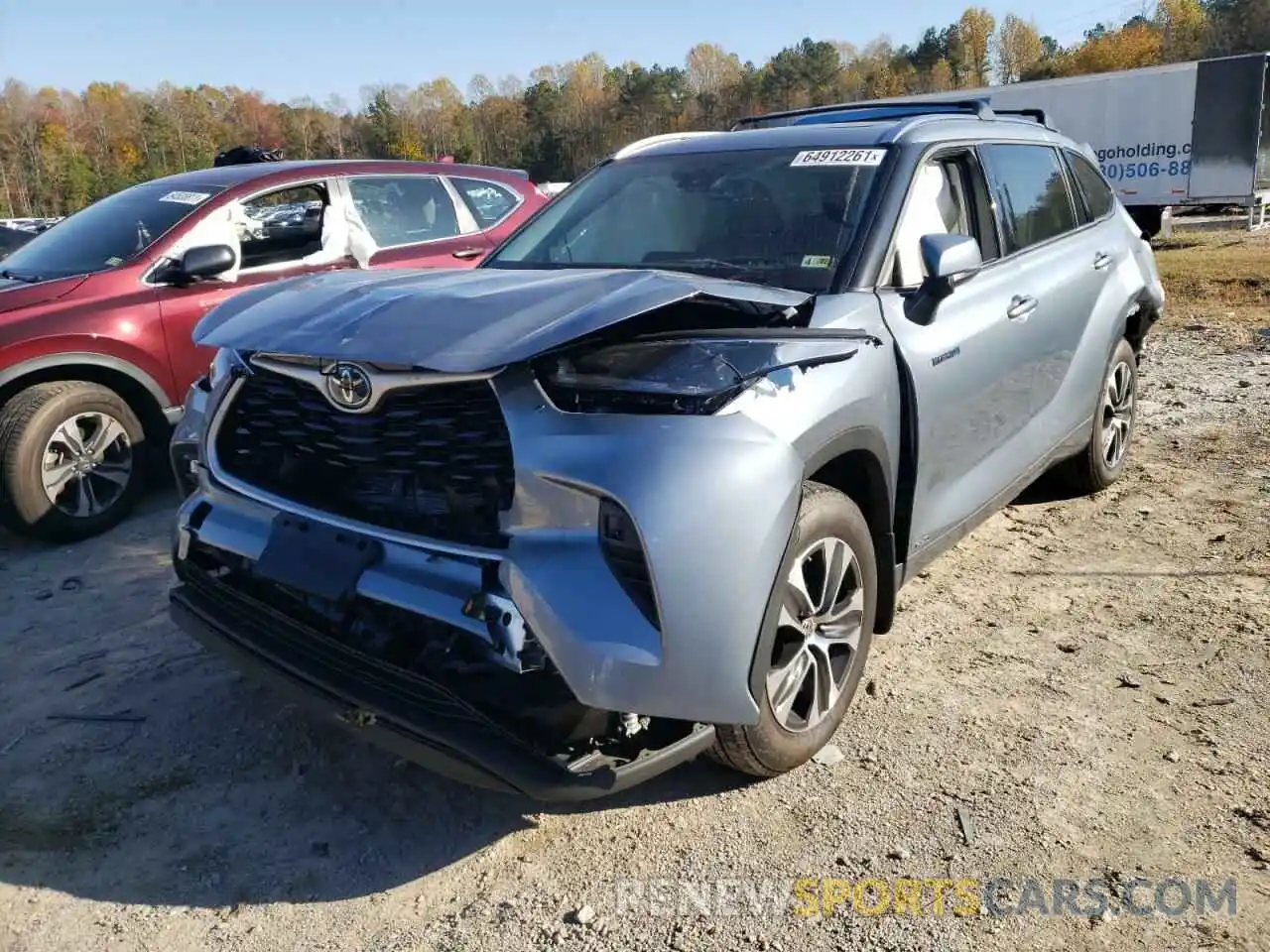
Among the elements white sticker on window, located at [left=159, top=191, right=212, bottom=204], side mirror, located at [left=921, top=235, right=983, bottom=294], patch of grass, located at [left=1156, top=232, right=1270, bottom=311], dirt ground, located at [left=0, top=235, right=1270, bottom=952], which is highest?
white sticker on window, located at [left=159, top=191, right=212, bottom=204]

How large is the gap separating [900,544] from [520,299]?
1.51 meters

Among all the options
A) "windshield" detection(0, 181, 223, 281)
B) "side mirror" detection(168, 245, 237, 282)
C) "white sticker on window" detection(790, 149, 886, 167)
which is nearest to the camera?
"white sticker on window" detection(790, 149, 886, 167)

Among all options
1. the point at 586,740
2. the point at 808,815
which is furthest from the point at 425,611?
the point at 808,815

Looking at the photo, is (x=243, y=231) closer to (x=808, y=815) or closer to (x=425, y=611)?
(x=425, y=611)

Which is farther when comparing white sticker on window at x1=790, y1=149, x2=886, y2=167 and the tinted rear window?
the tinted rear window

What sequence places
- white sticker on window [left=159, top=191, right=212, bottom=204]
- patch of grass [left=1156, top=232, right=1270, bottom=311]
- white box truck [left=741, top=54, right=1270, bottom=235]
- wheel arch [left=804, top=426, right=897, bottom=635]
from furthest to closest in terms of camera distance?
white box truck [left=741, top=54, right=1270, bottom=235] < patch of grass [left=1156, top=232, right=1270, bottom=311] < white sticker on window [left=159, top=191, right=212, bottom=204] < wheel arch [left=804, top=426, right=897, bottom=635]

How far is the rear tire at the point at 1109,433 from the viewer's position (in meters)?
5.14

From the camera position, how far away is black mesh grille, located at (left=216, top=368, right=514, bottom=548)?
2572 mm

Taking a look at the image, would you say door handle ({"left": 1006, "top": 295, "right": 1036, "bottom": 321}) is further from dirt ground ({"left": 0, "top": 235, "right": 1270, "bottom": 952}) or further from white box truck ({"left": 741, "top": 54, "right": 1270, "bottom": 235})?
white box truck ({"left": 741, "top": 54, "right": 1270, "bottom": 235})

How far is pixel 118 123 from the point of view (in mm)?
95125

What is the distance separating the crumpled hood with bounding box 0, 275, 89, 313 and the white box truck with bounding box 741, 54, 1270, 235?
20745 mm

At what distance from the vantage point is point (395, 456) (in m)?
2.68

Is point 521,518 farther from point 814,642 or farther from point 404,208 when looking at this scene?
point 404,208

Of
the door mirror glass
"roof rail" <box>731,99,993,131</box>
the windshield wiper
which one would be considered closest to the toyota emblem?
the windshield wiper
